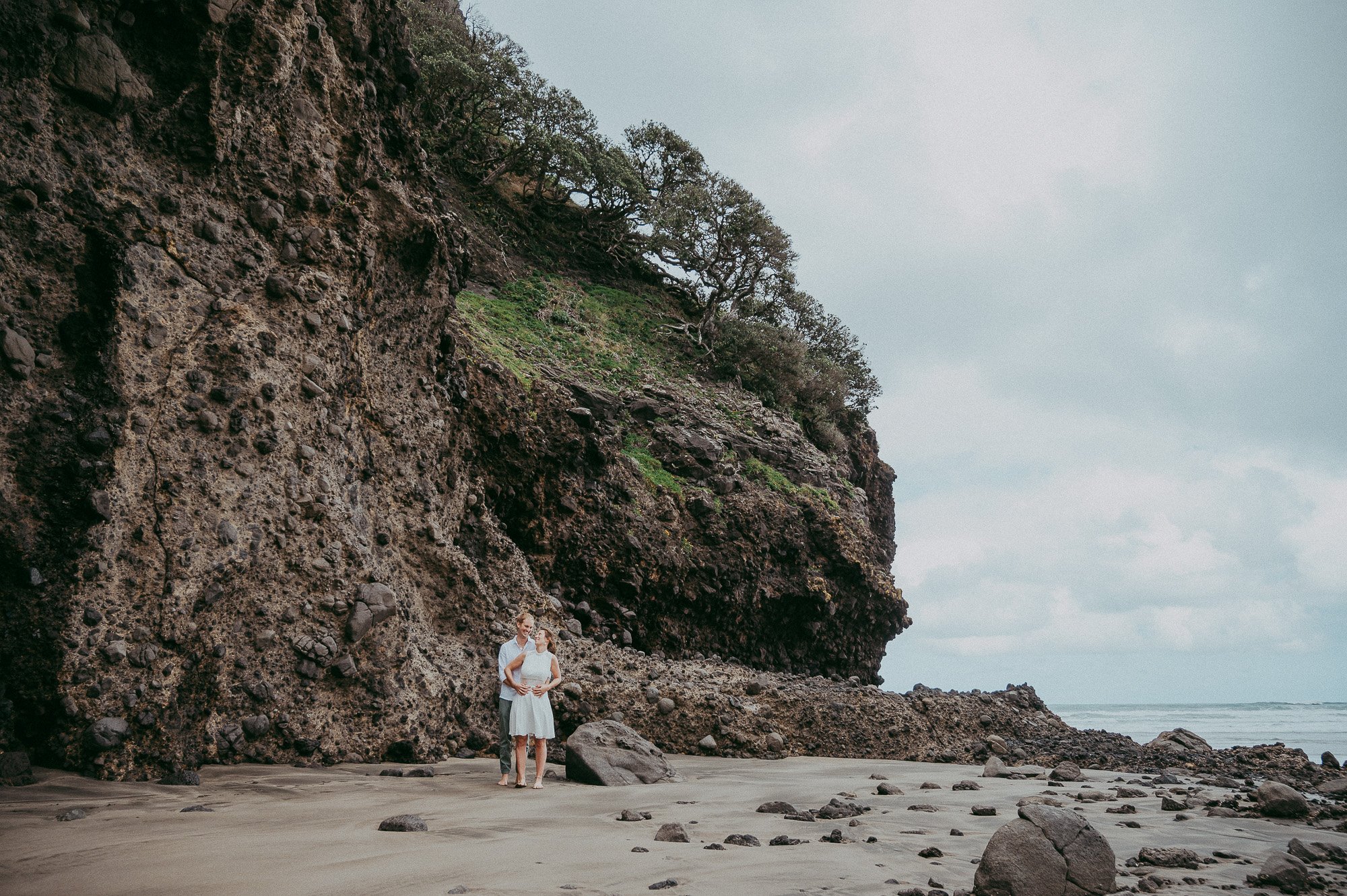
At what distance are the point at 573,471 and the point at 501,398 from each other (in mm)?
2465

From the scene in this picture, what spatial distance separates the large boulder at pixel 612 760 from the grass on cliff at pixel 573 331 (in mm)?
9308

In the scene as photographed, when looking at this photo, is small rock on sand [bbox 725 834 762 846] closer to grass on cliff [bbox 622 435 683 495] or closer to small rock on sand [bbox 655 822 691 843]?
small rock on sand [bbox 655 822 691 843]

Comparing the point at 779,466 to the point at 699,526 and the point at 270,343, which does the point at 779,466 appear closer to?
the point at 699,526

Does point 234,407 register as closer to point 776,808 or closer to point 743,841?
point 743,841

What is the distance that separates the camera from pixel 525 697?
27.4 feet

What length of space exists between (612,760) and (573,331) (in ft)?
53.6

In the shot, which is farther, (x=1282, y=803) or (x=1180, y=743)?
(x=1180, y=743)

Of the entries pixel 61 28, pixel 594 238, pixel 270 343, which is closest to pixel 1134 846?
pixel 270 343

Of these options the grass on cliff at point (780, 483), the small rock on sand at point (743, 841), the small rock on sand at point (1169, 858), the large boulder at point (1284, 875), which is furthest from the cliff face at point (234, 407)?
the grass on cliff at point (780, 483)

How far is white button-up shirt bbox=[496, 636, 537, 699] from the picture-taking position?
8.57 metres

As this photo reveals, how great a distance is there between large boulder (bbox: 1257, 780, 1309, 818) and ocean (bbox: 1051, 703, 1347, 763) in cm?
1687

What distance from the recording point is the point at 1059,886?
13.6 ft

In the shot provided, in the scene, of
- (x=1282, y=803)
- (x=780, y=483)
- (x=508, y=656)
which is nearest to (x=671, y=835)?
(x=508, y=656)

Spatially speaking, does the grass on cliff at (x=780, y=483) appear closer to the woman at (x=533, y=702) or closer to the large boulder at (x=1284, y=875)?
the woman at (x=533, y=702)
